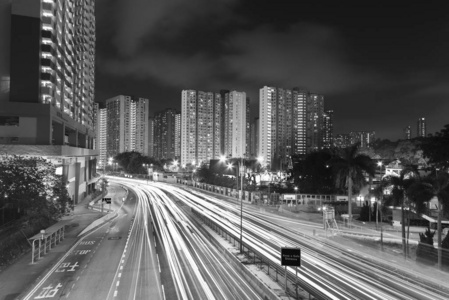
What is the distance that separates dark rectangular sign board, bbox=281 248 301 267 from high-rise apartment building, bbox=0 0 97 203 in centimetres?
3746

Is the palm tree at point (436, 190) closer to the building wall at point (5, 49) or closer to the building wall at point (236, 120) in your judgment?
the building wall at point (5, 49)

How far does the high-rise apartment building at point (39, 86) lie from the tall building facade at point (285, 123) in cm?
10609

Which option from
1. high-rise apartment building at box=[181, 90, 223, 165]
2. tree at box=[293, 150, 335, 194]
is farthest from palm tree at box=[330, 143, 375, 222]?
high-rise apartment building at box=[181, 90, 223, 165]

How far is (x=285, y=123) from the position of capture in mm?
176250

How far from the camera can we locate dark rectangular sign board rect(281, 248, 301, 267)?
1752 cm

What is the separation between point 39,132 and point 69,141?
2900 cm

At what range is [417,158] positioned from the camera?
88062 mm

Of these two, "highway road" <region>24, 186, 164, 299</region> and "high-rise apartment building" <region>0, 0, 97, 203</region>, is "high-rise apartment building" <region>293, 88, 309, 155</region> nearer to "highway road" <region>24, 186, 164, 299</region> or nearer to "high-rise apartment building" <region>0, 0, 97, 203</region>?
"high-rise apartment building" <region>0, 0, 97, 203</region>

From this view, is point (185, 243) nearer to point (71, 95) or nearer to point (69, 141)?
point (69, 141)

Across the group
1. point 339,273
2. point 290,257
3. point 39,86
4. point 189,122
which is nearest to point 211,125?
point 189,122

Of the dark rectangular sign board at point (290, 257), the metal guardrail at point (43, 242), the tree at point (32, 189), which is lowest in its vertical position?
the metal guardrail at point (43, 242)

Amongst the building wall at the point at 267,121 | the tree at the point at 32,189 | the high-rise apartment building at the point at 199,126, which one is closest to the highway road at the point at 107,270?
the tree at the point at 32,189

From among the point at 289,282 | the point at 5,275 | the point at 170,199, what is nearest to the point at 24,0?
the point at 170,199

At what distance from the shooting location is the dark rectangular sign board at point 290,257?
17.5m
